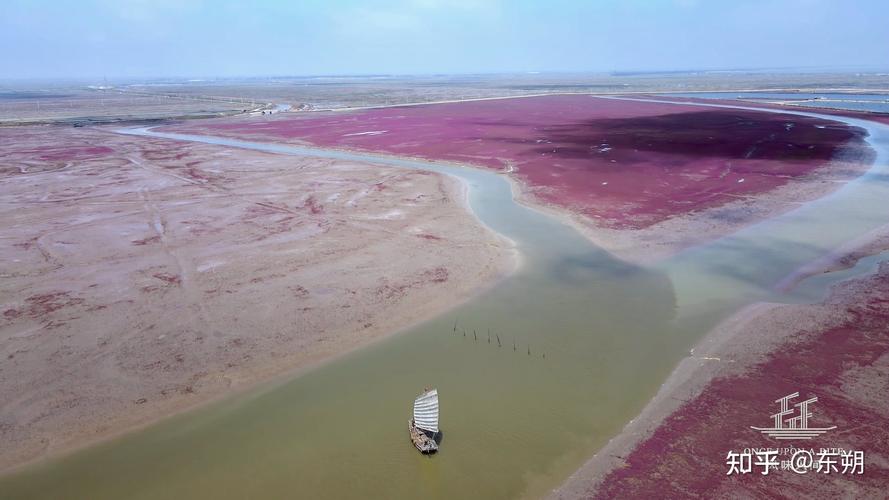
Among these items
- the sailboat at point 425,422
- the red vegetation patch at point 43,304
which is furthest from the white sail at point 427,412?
the red vegetation patch at point 43,304

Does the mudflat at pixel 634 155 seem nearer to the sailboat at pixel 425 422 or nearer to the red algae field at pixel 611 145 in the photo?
the red algae field at pixel 611 145

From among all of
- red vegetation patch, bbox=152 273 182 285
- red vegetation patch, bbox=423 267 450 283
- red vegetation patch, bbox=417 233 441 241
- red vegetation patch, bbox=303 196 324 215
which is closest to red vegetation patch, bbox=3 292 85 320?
red vegetation patch, bbox=152 273 182 285

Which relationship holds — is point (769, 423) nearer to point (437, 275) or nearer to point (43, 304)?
point (437, 275)

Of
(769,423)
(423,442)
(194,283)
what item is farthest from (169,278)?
(769,423)

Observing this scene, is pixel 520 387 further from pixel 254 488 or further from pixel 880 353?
pixel 880 353

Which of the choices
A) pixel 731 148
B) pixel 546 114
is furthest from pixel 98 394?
pixel 546 114

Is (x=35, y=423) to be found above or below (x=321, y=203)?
below
